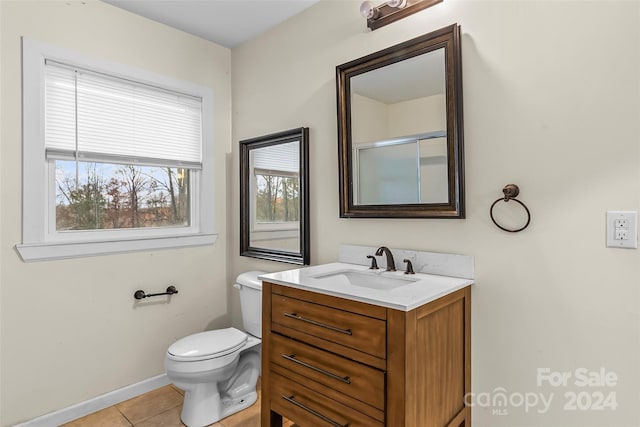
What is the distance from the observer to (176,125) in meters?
2.54

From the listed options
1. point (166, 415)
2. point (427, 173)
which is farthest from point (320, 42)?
point (166, 415)

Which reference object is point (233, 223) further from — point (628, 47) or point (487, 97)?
point (628, 47)

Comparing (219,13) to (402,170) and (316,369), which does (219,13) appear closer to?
(402,170)

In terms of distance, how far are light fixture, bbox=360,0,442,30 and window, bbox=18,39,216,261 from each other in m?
1.38

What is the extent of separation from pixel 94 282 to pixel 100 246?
0.70 ft

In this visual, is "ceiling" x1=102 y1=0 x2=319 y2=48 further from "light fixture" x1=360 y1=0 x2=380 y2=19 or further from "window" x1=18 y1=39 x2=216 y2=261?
"light fixture" x1=360 y1=0 x2=380 y2=19

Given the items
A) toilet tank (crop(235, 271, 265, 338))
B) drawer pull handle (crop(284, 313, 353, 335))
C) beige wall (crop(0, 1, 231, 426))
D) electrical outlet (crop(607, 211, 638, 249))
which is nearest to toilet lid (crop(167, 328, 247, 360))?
toilet tank (crop(235, 271, 265, 338))

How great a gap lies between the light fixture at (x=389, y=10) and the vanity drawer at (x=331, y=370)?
1.58 metres

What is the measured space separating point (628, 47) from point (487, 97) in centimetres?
45

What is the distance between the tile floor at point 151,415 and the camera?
1.98 m

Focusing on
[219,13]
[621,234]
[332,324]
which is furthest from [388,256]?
[219,13]

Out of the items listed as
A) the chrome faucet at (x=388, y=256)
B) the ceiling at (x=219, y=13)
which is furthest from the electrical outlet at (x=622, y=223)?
the ceiling at (x=219, y=13)

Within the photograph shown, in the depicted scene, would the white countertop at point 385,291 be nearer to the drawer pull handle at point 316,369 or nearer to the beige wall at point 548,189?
the beige wall at point 548,189

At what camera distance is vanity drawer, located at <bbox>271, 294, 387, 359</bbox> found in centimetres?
125
